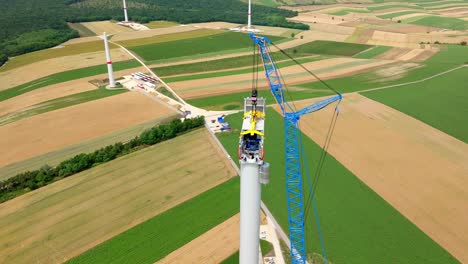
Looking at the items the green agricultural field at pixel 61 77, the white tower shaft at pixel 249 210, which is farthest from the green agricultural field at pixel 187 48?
the white tower shaft at pixel 249 210

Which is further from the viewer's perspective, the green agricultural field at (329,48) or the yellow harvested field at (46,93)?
the green agricultural field at (329,48)

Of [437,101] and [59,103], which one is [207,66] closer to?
[59,103]

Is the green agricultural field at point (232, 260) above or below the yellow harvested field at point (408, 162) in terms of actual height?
below

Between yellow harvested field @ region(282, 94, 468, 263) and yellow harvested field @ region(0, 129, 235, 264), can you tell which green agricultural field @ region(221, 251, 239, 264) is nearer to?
yellow harvested field @ region(0, 129, 235, 264)

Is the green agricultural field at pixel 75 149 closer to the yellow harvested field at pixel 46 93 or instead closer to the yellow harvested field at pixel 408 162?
the yellow harvested field at pixel 46 93

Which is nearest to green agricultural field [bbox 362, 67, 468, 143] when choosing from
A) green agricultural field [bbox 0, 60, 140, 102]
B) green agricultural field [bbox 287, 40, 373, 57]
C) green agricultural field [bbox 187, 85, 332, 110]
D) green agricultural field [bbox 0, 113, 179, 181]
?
green agricultural field [bbox 187, 85, 332, 110]

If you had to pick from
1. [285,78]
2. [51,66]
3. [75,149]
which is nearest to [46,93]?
[51,66]

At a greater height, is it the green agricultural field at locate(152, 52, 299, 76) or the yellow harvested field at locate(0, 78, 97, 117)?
the green agricultural field at locate(152, 52, 299, 76)
